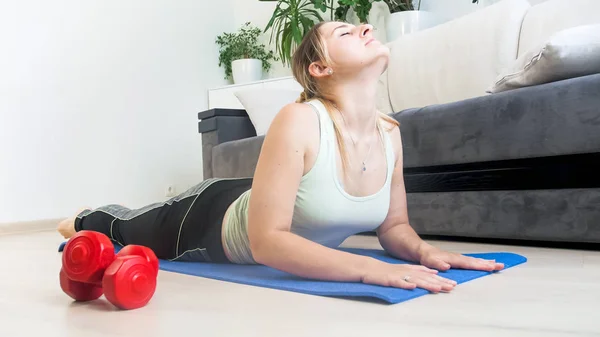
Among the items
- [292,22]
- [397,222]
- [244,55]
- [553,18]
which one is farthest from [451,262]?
[244,55]

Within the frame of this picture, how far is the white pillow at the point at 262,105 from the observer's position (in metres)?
3.20

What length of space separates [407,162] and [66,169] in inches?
92.7

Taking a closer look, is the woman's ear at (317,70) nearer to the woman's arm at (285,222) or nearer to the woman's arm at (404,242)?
the woman's arm at (285,222)

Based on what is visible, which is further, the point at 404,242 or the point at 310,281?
the point at 404,242

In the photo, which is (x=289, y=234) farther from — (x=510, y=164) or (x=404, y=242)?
(x=510, y=164)

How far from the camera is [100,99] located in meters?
3.84

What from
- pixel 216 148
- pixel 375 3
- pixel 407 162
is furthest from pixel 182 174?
pixel 407 162

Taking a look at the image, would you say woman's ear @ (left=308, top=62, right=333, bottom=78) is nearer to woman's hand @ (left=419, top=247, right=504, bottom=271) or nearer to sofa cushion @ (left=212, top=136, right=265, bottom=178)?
woman's hand @ (left=419, top=247, right=504, bottom=271)

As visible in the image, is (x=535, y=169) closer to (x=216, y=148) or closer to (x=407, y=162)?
(x=407, y=162)

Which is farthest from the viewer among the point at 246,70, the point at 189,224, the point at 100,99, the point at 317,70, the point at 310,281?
the point at 246,70

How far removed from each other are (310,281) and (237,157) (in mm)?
1827

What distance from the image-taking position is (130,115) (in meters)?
4.00

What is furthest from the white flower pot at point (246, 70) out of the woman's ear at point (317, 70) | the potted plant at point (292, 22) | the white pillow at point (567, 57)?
the woman's ear at point (317, 70)

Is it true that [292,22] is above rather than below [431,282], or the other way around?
above
